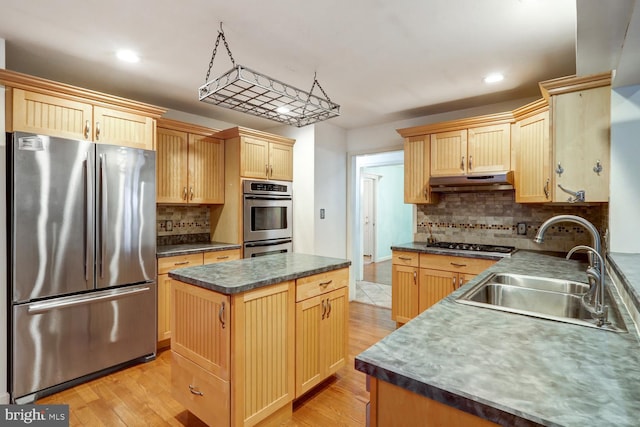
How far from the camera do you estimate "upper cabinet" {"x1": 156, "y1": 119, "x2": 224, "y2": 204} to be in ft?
10.6

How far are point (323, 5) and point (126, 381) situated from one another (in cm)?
293

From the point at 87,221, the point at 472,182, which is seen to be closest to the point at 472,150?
the point at 472,182

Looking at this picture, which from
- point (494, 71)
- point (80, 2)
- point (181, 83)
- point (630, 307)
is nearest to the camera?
point (630, 307)

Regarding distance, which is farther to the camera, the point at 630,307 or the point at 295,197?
the point at 295,197

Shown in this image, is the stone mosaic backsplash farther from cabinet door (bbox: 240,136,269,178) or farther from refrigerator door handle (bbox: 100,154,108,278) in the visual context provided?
refrigerator door handle (bbox: 100,154,108,278)

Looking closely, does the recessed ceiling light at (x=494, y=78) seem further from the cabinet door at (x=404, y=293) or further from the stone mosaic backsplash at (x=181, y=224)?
the stone mosaic backsplash at (x=181, y=224)

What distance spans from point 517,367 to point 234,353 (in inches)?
51.0

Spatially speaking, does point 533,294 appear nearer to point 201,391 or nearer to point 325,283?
point 325,283

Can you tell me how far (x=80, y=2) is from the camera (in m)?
1.73

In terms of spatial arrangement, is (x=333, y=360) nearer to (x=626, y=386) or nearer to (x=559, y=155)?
(x=626, y=386)

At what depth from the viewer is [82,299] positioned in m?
2.37

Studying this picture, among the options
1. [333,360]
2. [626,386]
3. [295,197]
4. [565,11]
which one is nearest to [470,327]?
[626,386]

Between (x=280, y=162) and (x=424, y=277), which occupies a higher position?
(x=280, y=162)

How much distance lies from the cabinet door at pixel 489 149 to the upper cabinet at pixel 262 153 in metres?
2.12
